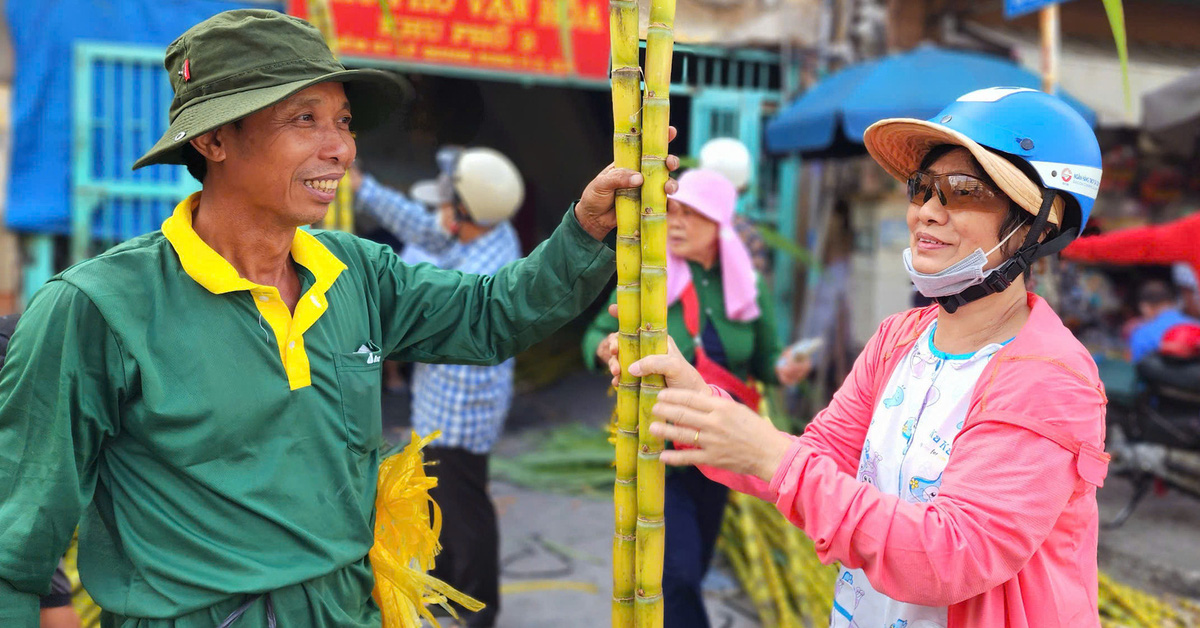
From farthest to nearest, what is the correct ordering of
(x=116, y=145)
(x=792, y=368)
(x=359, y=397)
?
(x=116, y=145) < (x=792, y=368) < (x=359, y=397)

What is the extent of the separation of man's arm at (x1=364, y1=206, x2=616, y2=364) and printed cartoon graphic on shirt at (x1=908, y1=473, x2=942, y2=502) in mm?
714

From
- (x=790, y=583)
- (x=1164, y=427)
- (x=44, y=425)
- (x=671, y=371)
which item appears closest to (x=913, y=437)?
(x=671, y=371)

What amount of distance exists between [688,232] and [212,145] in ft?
6.59

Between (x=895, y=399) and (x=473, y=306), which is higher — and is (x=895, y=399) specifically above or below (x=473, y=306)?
below

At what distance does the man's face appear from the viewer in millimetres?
1636

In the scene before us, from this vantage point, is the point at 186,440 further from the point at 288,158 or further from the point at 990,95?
the point at 990,95

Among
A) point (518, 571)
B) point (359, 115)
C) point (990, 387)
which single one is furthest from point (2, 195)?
point (990, 387)

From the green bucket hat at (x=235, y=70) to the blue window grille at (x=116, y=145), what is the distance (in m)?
4.54

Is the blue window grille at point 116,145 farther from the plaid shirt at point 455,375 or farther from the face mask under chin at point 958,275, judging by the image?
the face mask under chin at point 958,275

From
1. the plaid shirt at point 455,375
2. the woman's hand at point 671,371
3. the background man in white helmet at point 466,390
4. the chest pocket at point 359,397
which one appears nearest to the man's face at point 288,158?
the chest pocket at point 359,397

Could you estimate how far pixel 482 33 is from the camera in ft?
22.0

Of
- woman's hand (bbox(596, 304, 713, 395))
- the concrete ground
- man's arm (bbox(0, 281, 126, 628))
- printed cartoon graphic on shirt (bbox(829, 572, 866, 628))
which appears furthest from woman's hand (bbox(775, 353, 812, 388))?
man's arm (bbox(0, 281, 126, 628))

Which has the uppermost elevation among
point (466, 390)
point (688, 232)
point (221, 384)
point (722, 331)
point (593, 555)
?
point (688, 232)

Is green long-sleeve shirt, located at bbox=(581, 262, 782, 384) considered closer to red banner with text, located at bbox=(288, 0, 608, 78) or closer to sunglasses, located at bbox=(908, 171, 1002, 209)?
sunglasses, located at bbox=(908, 171, 1002, 209)
